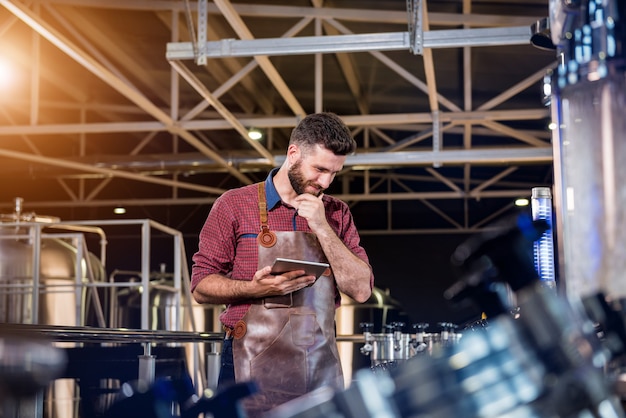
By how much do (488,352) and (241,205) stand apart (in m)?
2.06

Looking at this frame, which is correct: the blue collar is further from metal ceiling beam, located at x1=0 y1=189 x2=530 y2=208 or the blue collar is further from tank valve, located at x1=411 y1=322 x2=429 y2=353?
metal ceiling beam, located at x1=0 y1=189 x2=530 y2=208

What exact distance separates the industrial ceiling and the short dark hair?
293cm

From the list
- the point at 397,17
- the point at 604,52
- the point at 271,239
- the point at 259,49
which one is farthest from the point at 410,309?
the point at 604,52

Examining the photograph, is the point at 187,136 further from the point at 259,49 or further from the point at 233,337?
the point at 233,337

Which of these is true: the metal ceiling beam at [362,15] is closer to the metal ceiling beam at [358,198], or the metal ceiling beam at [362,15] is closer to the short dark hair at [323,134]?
the short dark hair at [323,134]

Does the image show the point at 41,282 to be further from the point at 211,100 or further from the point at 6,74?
the point at 211,100

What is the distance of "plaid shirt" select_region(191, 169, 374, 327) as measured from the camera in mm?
2770

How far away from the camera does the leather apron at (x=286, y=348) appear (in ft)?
8.65

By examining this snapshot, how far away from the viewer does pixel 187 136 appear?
379 inches

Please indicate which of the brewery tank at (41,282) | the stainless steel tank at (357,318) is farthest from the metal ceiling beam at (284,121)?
the stainless steel tank at (357,318)

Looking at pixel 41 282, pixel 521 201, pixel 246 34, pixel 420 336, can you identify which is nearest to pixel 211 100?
pixel 246 34

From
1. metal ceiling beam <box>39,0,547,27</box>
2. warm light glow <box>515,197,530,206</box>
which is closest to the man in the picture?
metal ceiling beam <box>39,0,547,27</box>

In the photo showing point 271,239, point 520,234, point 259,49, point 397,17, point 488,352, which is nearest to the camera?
point 488,352

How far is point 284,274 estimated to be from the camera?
8.43 feet
